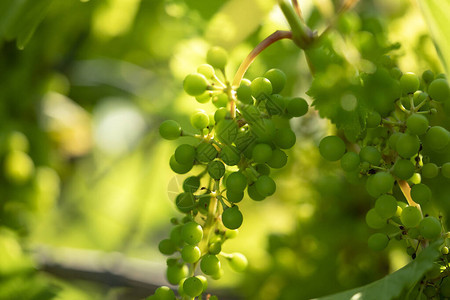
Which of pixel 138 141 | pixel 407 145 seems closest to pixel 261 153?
pixel 407 145

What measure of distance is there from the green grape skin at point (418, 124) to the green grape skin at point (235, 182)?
0.16 meters

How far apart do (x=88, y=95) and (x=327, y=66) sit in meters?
1.00

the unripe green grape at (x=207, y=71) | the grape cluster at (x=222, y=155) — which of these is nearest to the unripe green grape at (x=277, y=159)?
the grape cluster at (x=222, y=155)

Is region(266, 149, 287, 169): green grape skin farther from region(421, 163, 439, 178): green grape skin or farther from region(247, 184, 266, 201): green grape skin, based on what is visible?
region(421, 163, 439, 178): green grape skin

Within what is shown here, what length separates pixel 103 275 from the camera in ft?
3.67

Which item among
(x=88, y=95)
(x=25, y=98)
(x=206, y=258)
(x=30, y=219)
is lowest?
(x=206, y=258)

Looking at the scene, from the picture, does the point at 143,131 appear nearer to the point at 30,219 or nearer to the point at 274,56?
the point at 30,219

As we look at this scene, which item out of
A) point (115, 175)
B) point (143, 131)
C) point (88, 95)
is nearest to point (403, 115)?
point (88, 95)

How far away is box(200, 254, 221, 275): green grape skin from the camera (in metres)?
0.49

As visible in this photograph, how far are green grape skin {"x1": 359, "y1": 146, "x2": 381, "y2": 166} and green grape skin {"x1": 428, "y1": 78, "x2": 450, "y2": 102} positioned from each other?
0.08 metres

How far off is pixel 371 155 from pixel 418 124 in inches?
2.0

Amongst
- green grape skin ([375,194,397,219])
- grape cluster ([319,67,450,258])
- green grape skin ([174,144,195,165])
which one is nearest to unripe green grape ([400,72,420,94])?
grape cluster ([319,67,450,258])

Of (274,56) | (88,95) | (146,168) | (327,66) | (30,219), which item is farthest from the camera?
(146,168)

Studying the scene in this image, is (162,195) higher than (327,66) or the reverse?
higher
